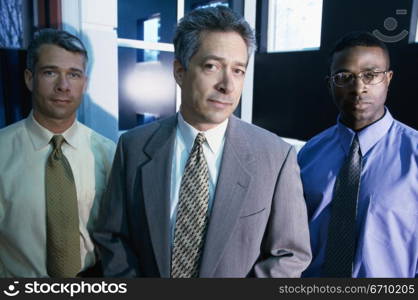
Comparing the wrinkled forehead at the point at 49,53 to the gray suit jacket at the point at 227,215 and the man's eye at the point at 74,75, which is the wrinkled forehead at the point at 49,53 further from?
the gray suit jacket at the point at 227,215

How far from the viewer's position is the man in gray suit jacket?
106 cm

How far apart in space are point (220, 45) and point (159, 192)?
529 millimetres

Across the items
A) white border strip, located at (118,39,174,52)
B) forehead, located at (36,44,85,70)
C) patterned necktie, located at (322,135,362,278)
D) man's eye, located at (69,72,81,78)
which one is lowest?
patterned necktie, located at (322,135,362,278)

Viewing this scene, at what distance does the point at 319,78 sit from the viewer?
2607mm

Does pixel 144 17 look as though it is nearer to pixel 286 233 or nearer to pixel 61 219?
pixel 61 219

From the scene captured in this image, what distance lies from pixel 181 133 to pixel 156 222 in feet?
1.11

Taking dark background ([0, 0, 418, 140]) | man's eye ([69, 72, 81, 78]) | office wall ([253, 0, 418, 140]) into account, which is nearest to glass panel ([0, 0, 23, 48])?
dark background ([0, 0, 418, 140])

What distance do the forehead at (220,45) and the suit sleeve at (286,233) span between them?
41 centimetres

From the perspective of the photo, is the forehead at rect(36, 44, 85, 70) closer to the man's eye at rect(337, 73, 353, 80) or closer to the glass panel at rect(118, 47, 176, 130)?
the glass panel at rect(118, 47, 176, 130)

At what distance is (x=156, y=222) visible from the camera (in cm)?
108

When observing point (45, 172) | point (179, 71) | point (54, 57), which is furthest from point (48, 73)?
point (179, 71)

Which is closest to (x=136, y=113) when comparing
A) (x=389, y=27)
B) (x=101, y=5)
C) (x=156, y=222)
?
(x=101, y=5)

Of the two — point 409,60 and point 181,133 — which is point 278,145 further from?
point 409,60

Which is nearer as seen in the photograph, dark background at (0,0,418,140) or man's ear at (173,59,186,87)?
man's ear at (173,59,186,87)
